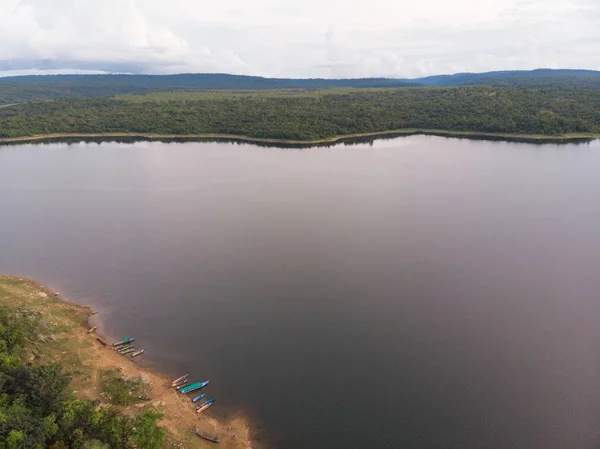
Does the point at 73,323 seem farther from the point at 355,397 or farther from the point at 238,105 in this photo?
the point at 238,105

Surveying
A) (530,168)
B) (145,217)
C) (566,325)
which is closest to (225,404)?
(566,325)

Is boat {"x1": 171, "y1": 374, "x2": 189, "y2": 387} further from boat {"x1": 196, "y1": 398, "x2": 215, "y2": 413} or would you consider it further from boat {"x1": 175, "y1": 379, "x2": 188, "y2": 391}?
boat {"x1": 196, "y1": 398, "x2": 215, "y2": 413}

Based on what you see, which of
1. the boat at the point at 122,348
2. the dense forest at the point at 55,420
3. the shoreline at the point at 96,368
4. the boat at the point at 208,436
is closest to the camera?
the dense forest at the point at 55,420

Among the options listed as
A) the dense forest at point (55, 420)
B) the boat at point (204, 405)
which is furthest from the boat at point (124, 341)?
the boat at point (204, 405)

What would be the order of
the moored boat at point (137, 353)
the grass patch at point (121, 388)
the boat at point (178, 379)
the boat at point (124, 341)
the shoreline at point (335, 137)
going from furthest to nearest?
the shoreline at point (335, 137)
the boat at point (124, 341)
the moored boat at point (137, 353)
the boat at point (178, 379)
the grass patch at point (121, 388)

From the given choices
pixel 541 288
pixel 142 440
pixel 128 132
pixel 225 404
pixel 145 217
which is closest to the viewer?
pixel 142 440

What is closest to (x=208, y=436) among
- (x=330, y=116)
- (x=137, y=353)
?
(x=137, y=353)

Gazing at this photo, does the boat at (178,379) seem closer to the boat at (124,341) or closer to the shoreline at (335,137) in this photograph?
the boat at (124,341)

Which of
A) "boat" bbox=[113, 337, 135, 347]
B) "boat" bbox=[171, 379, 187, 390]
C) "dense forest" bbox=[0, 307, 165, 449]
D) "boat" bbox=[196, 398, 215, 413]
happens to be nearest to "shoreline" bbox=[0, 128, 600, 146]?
"boat" bbox=[113, 337, 135, 347]
